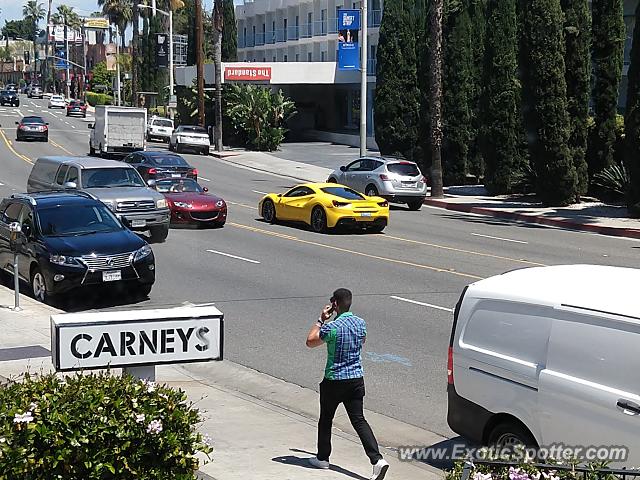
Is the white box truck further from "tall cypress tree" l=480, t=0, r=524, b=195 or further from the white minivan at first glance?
the white minivan

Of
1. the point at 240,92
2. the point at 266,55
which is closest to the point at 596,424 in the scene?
the point at 240,92

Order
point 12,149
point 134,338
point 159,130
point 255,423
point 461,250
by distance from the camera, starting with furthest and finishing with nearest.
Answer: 1. point 159,130
2. point 12,149
3. point 461,250
4. point 255,423
5. point 134,338

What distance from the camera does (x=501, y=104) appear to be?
36.2 meters

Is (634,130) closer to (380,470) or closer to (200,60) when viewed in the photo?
(380,470)

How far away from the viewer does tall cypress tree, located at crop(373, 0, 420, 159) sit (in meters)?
45.5

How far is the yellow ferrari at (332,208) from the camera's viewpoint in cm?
2586

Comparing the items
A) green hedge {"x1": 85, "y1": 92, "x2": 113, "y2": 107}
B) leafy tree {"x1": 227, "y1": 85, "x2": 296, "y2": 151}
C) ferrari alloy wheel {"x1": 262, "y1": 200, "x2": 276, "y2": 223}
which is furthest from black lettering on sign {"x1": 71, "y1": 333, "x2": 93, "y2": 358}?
green hedge {"x1": 85, "y1": 92, "x2": 113, "y2": 107}

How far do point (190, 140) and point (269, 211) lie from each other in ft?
102

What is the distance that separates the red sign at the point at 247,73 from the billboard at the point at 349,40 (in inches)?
847

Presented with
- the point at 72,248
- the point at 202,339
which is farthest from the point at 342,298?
the point at 72,248

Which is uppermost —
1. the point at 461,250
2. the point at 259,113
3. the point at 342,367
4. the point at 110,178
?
the point at 259,113

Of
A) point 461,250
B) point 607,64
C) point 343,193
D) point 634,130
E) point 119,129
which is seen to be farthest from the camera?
point 119,129

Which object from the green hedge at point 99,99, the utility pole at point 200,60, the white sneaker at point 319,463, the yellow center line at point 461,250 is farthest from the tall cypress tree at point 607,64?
the green hedge at point 99,99

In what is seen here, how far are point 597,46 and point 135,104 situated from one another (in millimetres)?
63685
